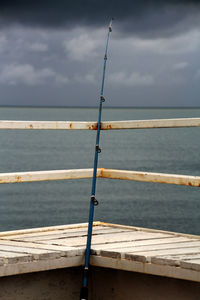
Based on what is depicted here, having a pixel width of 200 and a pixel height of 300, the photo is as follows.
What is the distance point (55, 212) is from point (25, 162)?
17641mm

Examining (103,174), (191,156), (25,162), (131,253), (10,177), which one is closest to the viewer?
(131,253)

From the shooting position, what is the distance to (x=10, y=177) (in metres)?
3.24

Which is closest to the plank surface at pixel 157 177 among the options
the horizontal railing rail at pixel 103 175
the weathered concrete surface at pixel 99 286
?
the horizontal railing rail at pixel 103 175

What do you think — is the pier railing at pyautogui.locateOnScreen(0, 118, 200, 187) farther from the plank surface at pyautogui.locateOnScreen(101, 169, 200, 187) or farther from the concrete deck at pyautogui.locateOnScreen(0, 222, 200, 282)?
the concrete deck at pyautogui.locateOnScreen(0, 222, 200, 282)

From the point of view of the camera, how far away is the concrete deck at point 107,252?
2.67 metres

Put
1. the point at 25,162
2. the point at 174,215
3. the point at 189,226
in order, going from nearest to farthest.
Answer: the point at 189,226 < the point at 174,215 < the point at 25,162

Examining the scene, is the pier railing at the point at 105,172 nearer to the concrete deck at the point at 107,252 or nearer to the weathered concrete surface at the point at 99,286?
the concrete deck at the point at 107,252

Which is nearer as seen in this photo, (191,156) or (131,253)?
(131,253)

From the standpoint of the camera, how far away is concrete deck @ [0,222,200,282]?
2.67 meters

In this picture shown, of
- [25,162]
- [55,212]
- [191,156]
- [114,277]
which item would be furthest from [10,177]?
[191,156]

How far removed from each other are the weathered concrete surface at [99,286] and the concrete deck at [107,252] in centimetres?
15

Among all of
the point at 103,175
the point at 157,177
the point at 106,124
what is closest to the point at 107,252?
the point at 157,177

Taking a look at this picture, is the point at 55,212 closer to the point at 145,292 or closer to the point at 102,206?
the point at 102,206

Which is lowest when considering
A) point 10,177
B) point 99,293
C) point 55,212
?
point 55,212
